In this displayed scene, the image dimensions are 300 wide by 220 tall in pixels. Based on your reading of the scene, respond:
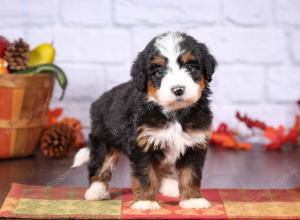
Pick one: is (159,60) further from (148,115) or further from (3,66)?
(3,66)

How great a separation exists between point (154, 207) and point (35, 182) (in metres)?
1.01

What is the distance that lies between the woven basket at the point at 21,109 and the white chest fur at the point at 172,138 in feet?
4.57

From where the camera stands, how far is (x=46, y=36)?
15.4ft

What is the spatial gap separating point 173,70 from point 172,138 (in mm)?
321

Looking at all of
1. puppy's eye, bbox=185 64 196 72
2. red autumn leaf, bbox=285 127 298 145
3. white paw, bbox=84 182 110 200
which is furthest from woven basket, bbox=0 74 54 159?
red autumn leaf, bbox=285 127 298 145

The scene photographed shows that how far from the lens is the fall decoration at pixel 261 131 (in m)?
4.56

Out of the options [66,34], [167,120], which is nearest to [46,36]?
[66,34]

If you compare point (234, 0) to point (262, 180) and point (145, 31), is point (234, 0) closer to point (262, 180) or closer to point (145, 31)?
point (145, 31)

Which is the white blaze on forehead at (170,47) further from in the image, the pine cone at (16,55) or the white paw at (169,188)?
the pine cone at (16,55)

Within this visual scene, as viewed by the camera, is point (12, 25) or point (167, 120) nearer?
point (167, 120)

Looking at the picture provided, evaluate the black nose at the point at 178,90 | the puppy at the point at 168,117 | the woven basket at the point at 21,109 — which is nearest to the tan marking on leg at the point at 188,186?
the puppy at the point at 168,117

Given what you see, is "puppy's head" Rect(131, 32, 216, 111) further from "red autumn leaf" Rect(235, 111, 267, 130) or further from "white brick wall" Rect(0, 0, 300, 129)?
"white brick wall" Rect(0, 0, 300, 129)

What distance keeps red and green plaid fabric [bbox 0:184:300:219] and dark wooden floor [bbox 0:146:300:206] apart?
0.22 m

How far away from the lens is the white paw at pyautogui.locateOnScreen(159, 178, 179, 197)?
314 centimetres
